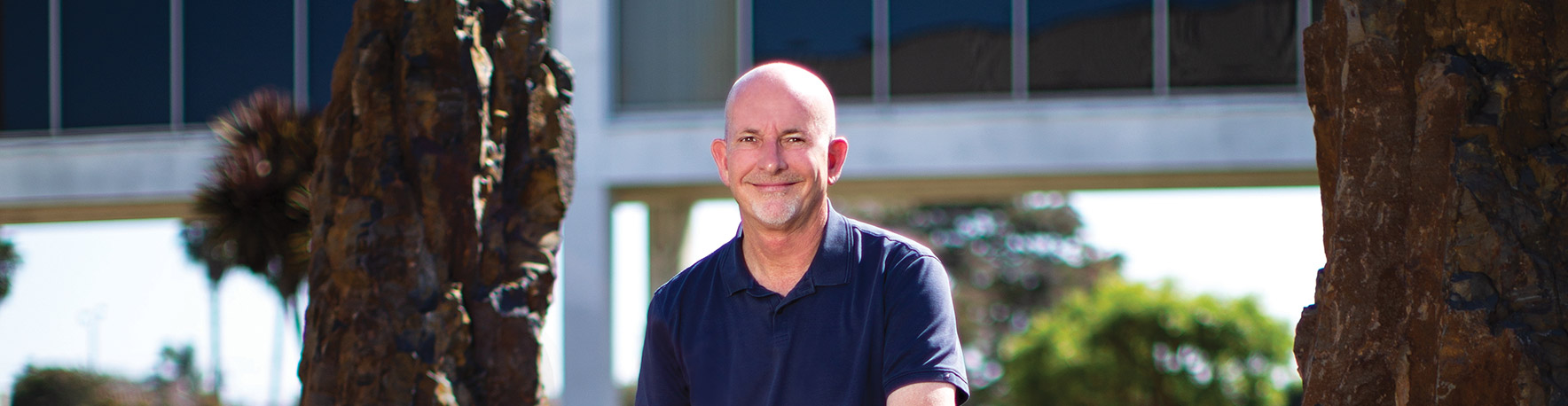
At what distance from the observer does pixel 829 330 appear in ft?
7.75

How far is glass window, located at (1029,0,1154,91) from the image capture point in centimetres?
1412

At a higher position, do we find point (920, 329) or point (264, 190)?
point (264, 190)

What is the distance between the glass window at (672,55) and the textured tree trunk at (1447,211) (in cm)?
1136

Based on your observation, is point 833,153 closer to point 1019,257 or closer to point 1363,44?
point 1363,44

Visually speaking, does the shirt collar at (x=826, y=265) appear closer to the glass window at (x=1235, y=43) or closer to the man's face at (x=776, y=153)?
the man's face at (x=776, y=153)

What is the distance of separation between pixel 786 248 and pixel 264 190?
12.4m

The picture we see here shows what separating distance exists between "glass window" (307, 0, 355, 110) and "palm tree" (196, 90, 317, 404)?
79cm

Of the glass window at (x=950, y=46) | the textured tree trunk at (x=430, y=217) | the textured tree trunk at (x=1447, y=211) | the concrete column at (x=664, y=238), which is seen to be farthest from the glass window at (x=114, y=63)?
the textured tree trunk at (x=1447, y=211)

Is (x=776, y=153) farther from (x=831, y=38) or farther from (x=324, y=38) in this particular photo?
(x=324, y=38)

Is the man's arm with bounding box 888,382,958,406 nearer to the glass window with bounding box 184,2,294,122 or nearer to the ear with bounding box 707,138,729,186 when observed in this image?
the ear with bounding box 707,138,729,186

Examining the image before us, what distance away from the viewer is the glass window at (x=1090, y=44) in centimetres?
1412

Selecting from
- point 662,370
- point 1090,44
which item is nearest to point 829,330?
point 662,370

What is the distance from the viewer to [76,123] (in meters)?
15.9

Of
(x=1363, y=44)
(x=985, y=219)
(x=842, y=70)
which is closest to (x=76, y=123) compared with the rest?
(x=842, y=70)
